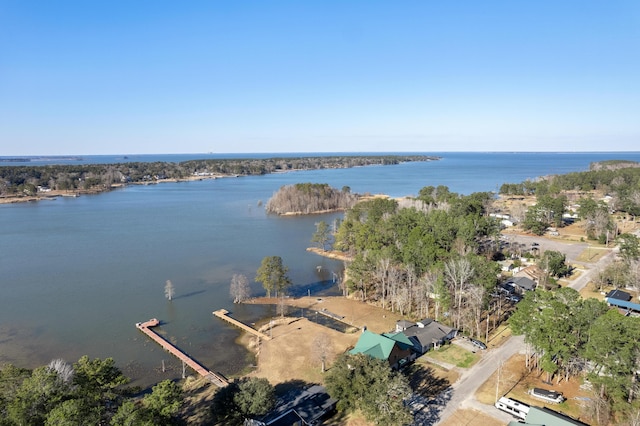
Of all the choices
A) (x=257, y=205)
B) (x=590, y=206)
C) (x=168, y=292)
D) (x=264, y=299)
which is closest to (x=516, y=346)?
(x=264, y=299)

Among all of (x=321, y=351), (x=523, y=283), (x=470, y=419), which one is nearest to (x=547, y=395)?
(x=470, y=419)

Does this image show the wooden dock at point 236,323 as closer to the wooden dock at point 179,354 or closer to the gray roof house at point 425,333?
the wooden dock at point 179,354

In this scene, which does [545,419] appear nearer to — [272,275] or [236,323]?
[236,323]

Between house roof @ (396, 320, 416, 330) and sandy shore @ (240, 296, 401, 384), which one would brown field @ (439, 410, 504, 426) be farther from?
house roof @ (396, 320, 416, 330)

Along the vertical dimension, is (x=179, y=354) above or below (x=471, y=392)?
below

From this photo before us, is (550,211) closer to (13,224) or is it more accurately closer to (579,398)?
(579,398)

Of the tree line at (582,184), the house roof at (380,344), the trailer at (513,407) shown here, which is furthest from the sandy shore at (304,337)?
the tree line at (582,184)

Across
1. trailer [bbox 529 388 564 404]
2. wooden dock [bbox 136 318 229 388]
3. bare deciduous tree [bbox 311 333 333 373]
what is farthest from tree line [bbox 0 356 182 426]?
→ trailer [bbox 529 388 564 404]
